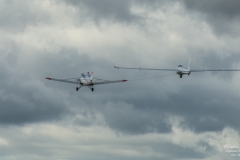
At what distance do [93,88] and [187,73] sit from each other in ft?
152

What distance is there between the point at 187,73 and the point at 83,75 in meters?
50.4

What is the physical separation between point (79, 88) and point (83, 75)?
8.86m

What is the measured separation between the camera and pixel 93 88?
191875 millimetres

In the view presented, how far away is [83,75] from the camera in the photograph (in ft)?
642

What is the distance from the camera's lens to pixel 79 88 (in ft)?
622

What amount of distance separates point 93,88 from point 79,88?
6.81 metres

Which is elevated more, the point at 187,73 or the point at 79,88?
the point at 187,73

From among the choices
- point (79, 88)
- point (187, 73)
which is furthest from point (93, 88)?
point (187, 73)

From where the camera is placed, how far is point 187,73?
197m

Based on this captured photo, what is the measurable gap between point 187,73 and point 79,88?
5275 cm

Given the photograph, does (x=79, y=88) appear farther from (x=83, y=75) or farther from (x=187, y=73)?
(x=187, y=73)

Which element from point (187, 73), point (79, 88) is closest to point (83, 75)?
point (79, 88)

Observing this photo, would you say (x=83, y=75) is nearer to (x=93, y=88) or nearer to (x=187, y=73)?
(x=93, y=88)
